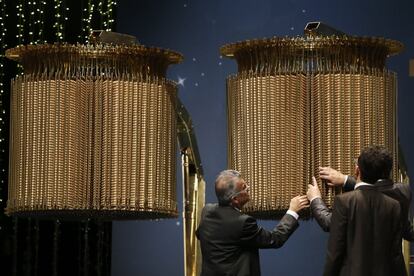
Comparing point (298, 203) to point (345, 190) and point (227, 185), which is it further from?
point (227, 185)

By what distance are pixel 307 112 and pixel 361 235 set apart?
0.63m

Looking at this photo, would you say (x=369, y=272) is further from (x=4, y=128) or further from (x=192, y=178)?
(x=4, y=128)

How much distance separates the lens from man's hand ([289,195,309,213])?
4.41 metres

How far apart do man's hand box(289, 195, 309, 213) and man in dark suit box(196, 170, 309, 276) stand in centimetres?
4

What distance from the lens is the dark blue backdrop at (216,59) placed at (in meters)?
5.80

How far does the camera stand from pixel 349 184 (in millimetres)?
4383

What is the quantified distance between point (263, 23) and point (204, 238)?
1.81 m

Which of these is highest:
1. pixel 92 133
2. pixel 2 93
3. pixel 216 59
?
pixel 216 59

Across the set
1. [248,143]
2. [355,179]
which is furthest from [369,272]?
[248,143]

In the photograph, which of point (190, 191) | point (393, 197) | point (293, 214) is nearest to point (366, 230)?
point (393, 197)

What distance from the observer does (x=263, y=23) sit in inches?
239

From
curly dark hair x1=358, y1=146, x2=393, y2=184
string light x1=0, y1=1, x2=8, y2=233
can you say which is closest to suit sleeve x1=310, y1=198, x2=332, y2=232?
curly dark hair x1=358, y1=146, x2=393, y2=184

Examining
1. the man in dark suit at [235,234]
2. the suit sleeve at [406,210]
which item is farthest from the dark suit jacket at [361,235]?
the man in dark suit at [235,234]

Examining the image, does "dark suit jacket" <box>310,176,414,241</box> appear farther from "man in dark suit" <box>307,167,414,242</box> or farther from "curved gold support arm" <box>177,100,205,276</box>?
"curved gold support arm" <box>177,100,205,276</box>
